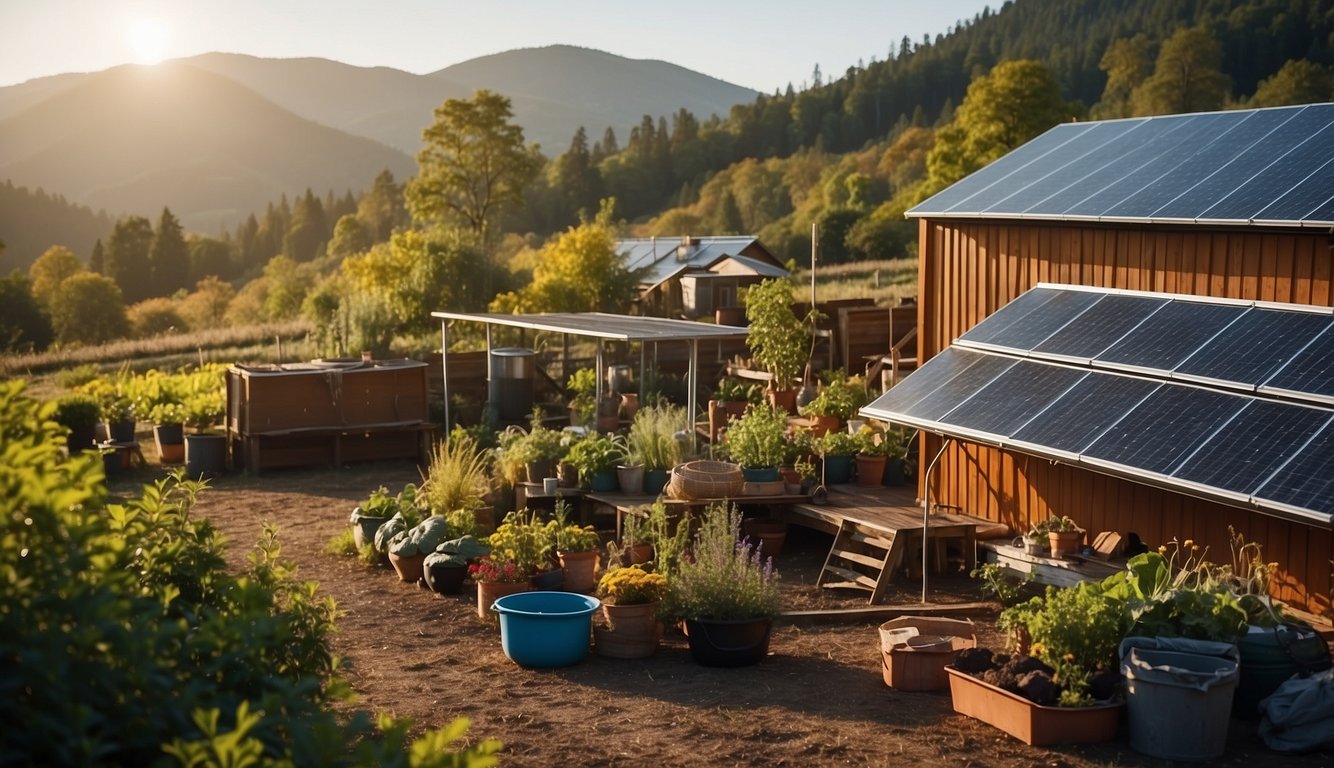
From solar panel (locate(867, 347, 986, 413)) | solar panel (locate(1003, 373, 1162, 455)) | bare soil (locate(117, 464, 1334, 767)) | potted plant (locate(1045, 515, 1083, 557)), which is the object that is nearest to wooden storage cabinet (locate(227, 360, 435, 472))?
bare soil (locate(117, 464, 1334, 767))

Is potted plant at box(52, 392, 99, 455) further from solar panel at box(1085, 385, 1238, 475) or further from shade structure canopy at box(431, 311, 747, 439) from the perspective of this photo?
solar panel at box(1085, 385, 1238, 475)

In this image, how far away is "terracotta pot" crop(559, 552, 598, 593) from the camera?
36.6 ft

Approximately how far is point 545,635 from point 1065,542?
4318mm

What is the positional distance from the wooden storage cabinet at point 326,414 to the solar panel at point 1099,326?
10903 mm

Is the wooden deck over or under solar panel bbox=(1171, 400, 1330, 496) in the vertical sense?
under

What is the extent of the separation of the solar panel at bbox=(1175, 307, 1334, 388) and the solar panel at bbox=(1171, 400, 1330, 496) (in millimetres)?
334

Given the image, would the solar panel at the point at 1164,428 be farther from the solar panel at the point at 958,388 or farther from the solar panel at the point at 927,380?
the solar panel at the point at 927,380

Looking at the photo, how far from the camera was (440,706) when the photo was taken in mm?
8461

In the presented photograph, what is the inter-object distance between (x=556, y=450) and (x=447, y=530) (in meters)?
2.24

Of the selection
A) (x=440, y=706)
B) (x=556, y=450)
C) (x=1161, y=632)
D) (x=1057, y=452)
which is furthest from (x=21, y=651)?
(x=556, y=450)

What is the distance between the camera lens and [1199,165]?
11250 mm

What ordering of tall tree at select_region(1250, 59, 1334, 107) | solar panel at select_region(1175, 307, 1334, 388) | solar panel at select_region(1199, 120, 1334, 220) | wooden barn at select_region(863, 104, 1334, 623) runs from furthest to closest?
tall tree at select_region(1250, 59, 1334, 107), solar panel at select_region(1199, 120, 1334, 220), solar panel at select_region(1175, 307, 1334, 388), wooden barn at select_region(863, 104, 1334, 623)

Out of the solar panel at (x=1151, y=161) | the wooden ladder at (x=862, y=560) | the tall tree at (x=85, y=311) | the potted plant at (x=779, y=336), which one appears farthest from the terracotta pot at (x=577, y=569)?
the tall tree at (x=85, y=311)

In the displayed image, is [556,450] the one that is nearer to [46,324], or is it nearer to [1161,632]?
[1161,632]
